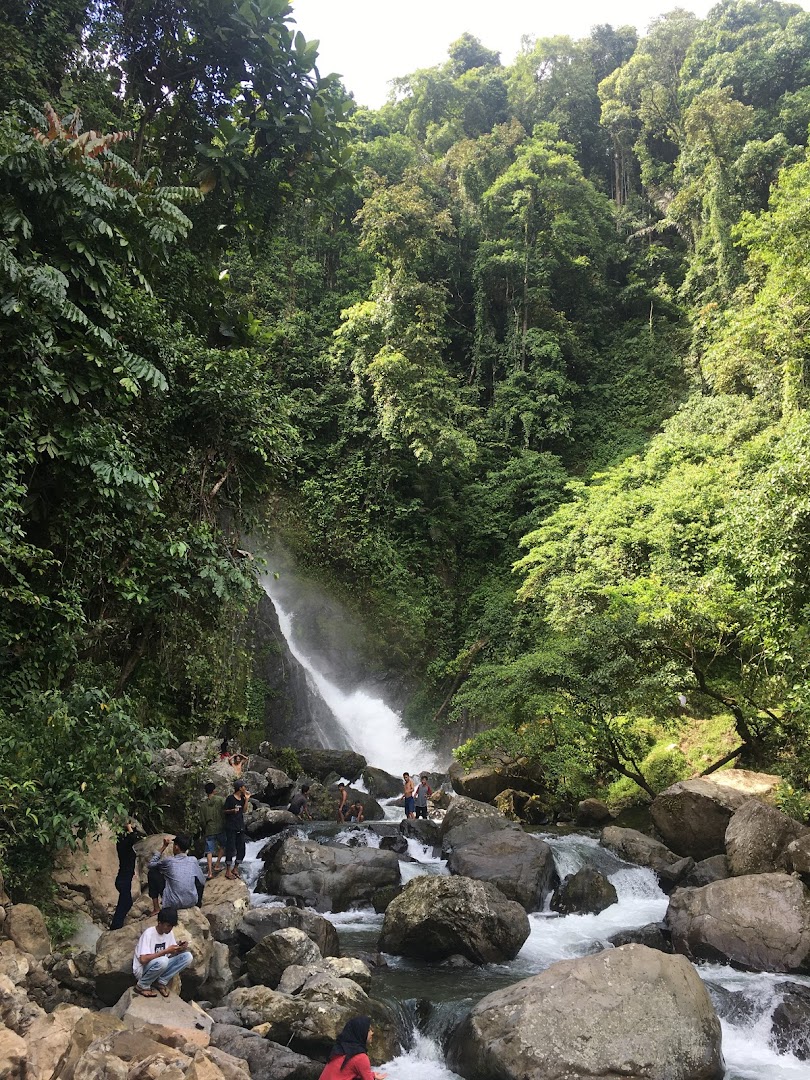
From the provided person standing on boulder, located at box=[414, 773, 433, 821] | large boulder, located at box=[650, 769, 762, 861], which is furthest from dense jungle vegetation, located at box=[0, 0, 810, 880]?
person standing on boulder, located at box=[414, 773, 433, 821]

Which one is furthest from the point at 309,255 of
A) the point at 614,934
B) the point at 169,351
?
the point at 614,934

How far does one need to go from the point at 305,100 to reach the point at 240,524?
5037mm

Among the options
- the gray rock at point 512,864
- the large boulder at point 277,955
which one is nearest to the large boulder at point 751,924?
the gray rock at point 512,864

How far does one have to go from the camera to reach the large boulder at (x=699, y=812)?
11234 millimetres

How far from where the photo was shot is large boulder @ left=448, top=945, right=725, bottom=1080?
541cm

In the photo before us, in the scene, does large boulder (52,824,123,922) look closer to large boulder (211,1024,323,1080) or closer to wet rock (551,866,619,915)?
large boulder (211,1024,323,1080)

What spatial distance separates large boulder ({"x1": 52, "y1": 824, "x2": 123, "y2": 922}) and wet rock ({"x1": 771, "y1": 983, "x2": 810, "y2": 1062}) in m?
6.73

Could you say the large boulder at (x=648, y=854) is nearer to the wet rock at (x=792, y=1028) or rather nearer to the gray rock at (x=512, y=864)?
the gray rock at (x=512, y=864)

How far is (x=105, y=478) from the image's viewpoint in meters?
6.18

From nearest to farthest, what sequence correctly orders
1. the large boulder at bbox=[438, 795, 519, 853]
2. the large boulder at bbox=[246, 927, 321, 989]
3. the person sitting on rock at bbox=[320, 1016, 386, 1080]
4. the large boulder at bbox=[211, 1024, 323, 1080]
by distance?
the person sitting on rock at bbox=[320, 1016, 386, 1080]
the large boulder at bbox=[211, 1024, 323, 1080]
the large boulder at bbox=[246, 927, 321, 989]
the large boulder at bbox=[438, 795, 519, 853]

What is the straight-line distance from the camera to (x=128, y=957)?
5.95 metres

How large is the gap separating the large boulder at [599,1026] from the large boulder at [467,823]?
16.4ft

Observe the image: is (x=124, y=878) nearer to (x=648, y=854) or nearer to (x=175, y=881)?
(x=175, y=881)

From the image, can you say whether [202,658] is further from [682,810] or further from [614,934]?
[682,810]
